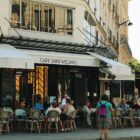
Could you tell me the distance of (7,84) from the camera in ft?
92.6

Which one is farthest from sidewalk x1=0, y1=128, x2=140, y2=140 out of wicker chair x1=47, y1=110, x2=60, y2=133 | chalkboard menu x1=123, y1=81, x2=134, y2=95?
chalkboard menu x1=123, y1=81, x2=134, y2=95

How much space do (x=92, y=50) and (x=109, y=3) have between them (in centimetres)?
1996

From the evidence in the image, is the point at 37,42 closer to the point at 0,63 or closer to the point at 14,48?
the point at 14,48

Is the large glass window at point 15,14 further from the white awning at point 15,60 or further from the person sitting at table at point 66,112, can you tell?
the person sitting at table at point 66,112

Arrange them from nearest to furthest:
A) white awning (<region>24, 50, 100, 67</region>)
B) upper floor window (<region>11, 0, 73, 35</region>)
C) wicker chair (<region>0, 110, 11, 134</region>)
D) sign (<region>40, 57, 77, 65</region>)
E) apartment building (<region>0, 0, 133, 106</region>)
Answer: wicker chair (<region>0, 110, 11, 134</region>) < white awning (<region>24, 50, 100, 67</region>) < sign (<region>40, 57, 77, 65</region>) < apartment building (<region>0, 0, 133, 106</region>) < upper floor window (<region>11, 0, 73, 35</region>)

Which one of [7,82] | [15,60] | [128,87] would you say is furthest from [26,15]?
[128,87]

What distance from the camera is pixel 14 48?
26.8 meters

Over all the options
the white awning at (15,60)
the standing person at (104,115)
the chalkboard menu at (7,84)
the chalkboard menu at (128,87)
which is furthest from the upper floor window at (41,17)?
the chalkboard menu at (128,87)

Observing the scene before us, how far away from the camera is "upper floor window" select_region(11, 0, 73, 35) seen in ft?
97.2

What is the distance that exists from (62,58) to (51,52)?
3.83ft

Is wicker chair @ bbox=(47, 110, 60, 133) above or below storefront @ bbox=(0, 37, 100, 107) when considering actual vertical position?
below

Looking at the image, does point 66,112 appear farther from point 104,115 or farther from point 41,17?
point 41,17

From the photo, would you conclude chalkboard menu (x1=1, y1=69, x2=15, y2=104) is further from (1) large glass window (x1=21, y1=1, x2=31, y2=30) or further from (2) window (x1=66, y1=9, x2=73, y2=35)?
(2) window (x1=66, y1=9, x2=73, y2=35)

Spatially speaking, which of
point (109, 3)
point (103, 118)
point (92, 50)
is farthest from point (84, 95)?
point (109, 3)
